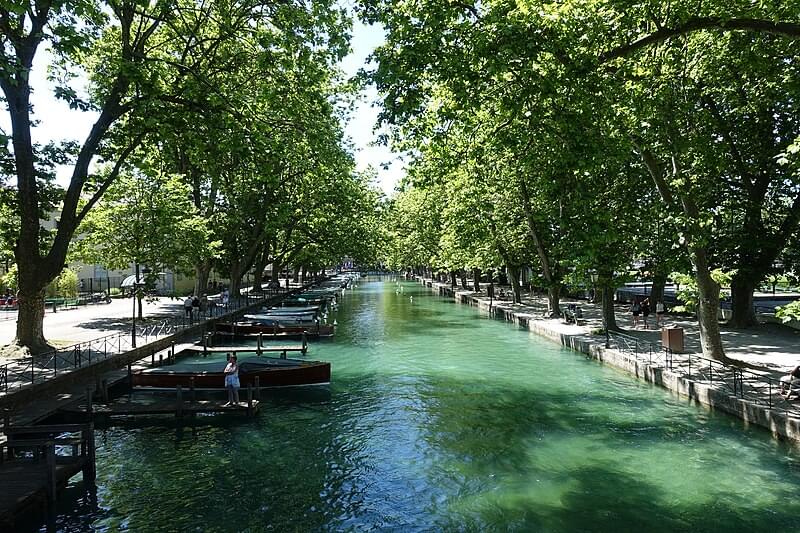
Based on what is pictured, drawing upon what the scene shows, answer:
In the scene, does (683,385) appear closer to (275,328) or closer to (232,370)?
(232,370)

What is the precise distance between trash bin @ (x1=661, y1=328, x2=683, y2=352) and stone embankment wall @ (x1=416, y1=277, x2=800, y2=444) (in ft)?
5.16

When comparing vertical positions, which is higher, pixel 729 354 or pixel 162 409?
pixel 729 354

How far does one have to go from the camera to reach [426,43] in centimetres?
1388

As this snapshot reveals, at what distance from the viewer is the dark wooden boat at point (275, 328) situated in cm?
3353

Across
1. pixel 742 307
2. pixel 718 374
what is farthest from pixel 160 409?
pixel 742 307

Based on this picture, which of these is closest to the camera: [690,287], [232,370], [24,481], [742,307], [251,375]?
[24,481]

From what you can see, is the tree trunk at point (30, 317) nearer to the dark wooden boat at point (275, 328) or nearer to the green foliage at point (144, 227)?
the green foliage at point (144, 227)

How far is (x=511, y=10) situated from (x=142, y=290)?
872 inches

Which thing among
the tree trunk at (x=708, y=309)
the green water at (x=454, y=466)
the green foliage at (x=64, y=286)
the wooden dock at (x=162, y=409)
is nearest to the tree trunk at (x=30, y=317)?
the wooden dock at (x=162, y=409)

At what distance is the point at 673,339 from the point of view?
22.0 m

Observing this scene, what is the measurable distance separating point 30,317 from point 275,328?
48.9 ft

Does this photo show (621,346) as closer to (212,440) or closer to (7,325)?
(212,440)

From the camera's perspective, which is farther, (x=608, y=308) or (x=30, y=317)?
(x=608, y=308)

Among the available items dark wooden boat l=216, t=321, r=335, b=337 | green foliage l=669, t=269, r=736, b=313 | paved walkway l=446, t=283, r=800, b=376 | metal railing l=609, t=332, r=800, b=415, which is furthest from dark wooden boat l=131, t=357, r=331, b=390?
paved walkway l=446, t=283, r=800, b=376
